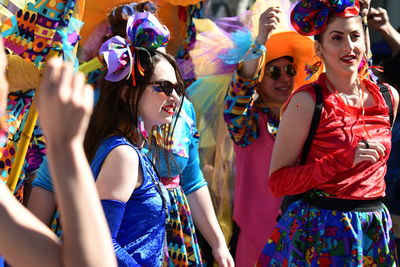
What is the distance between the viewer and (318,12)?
3.15 meters

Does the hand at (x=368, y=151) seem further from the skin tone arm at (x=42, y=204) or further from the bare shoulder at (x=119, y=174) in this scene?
the skin tone arm at (x=42, y=204)

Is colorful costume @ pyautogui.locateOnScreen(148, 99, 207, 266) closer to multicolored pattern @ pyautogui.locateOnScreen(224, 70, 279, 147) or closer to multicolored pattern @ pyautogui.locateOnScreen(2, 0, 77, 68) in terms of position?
multicolored pattern @ pyautogui.locateOnScreen(224, 70, 279, 147)

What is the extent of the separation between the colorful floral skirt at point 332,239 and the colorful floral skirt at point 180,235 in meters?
0.36

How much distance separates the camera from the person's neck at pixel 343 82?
3090 millimetres

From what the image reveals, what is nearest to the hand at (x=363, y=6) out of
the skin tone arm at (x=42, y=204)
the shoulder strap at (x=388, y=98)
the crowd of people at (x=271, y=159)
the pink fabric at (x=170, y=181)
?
the crowd of people at (x=271, y=159)

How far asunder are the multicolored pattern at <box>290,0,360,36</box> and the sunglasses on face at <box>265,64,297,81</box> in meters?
0.77

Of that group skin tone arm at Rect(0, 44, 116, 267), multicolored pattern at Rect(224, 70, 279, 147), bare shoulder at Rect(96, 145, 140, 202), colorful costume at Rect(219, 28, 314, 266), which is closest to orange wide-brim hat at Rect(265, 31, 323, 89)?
colorful costume at Rect(219, 28, 314, 266)

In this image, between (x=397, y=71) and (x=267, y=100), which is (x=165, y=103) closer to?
(x=267, y=100)

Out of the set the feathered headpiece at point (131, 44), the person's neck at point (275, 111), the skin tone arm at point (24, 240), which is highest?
the feathered headpiece at point (131, 44)

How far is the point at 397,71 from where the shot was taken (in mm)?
4129

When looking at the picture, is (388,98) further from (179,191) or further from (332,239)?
(179,191)

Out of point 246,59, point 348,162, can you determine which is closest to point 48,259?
point 348,162

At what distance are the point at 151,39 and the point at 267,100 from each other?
1.38 meters

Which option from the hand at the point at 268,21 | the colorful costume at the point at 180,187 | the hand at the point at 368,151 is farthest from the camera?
the hand at the point at 268,21
